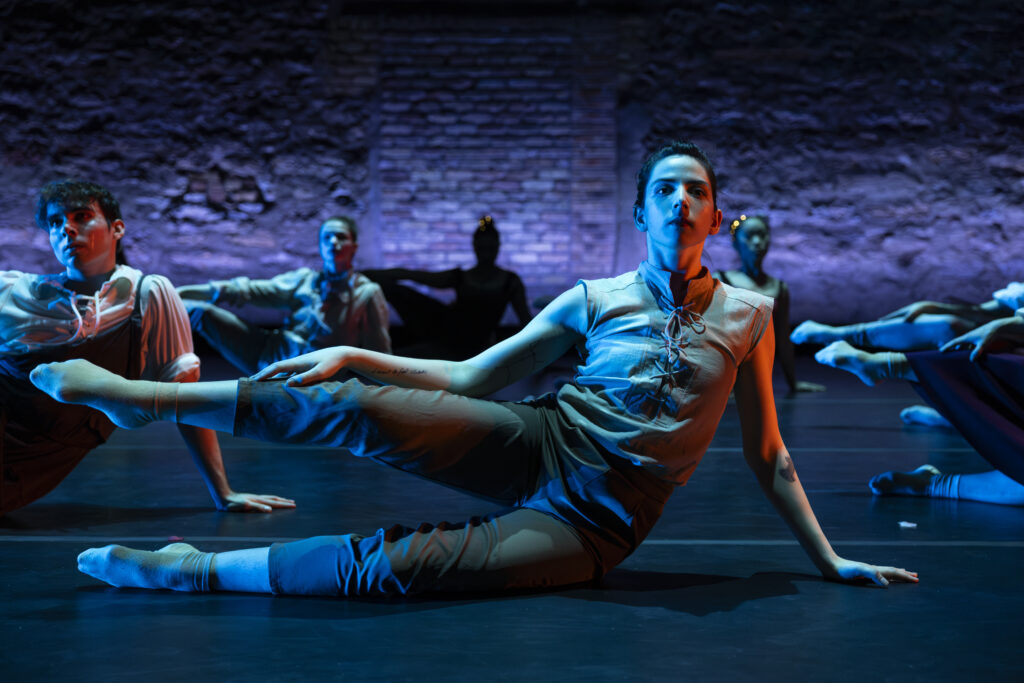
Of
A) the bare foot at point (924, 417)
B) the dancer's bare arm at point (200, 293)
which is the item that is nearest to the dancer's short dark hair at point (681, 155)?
the bare foot at point (924, 417)

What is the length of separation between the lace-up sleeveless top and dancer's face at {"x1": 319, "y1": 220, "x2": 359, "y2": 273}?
3.33 metres

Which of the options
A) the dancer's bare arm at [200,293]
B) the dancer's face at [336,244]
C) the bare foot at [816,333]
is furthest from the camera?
the dancer's bare arm at [200,293]

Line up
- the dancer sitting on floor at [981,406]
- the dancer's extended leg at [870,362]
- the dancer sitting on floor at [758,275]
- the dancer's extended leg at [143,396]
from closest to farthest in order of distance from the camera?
1. the dancer's extended leg at [143,396]
2. the dancer sitting on floor at [981,406]
3. the dancer's extended leg at [870,362]
4. the dancer sitting on floor at [758,275]

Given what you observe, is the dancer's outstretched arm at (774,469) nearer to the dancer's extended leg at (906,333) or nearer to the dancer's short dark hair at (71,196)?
the dancer's extended leg at (906,333)

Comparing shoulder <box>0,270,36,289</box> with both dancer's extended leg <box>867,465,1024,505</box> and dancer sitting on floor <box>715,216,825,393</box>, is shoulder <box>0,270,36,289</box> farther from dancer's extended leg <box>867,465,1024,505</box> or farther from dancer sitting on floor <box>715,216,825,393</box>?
dancer sitting on floor <box>715,216,825,393</box>

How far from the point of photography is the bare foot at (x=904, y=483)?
10.7 ft

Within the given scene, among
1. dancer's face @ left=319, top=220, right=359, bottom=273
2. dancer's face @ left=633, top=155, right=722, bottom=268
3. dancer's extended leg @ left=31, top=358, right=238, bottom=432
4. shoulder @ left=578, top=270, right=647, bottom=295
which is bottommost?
dancer's extended leg @ left=31, top=358, right=238, bottom=432

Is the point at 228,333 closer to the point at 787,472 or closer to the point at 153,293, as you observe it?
the point at 153,293

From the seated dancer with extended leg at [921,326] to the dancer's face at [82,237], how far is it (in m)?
2.23

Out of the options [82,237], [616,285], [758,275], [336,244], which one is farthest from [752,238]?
[82,237]

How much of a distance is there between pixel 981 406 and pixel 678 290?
149 cm

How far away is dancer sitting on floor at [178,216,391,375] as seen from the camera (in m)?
5.39

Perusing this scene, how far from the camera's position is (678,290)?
2111 mm

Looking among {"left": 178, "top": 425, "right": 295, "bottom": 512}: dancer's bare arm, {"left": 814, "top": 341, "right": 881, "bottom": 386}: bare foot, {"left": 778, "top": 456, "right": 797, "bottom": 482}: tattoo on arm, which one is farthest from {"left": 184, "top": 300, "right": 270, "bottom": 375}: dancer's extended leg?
{"left": 778, "top": 456, "right": 797, "bottom": 482}: tattoo on arm
